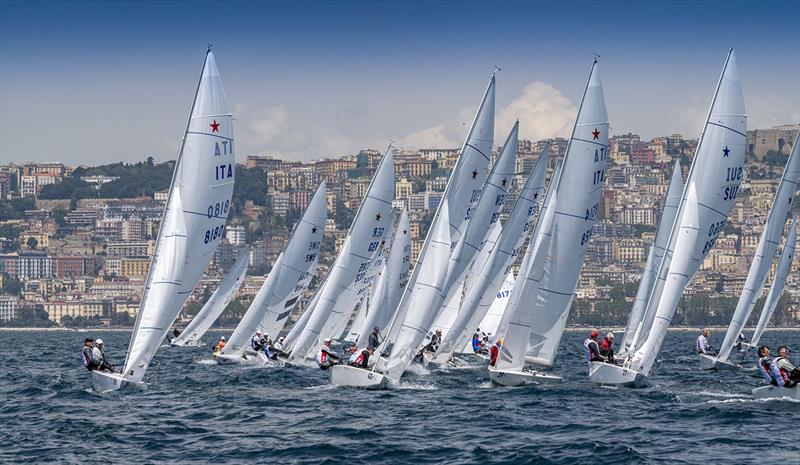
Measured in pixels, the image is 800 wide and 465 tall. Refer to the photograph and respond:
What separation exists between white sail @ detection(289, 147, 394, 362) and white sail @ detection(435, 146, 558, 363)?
11.5 feet

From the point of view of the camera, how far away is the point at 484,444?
2675cm

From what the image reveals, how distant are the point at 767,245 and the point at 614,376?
1458 centimetres

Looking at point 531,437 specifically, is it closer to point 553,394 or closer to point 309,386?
point 553,394

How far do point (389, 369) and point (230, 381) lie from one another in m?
6.60

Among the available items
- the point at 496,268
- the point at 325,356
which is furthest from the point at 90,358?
the point at 496,268

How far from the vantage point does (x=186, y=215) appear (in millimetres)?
34344

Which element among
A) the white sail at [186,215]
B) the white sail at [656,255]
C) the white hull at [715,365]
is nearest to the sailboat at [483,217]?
the white sail at [656,255]

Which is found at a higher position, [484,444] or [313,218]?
[313,218]

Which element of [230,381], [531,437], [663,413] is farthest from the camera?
[230,381]


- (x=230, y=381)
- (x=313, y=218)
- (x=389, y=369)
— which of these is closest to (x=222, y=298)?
(x=313, y=218)

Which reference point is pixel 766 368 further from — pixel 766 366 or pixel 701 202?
pixel 701 202

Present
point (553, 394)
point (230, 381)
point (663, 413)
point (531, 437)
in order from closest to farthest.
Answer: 1. point (531, 437)
2. point (663, 413)
3. point (553, 394)
4. point (230, 381)

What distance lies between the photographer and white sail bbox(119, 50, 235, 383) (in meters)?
34.2

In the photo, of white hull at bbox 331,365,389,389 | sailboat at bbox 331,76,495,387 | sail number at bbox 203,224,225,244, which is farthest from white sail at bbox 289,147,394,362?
sail number at bbox 203,224,225,244
